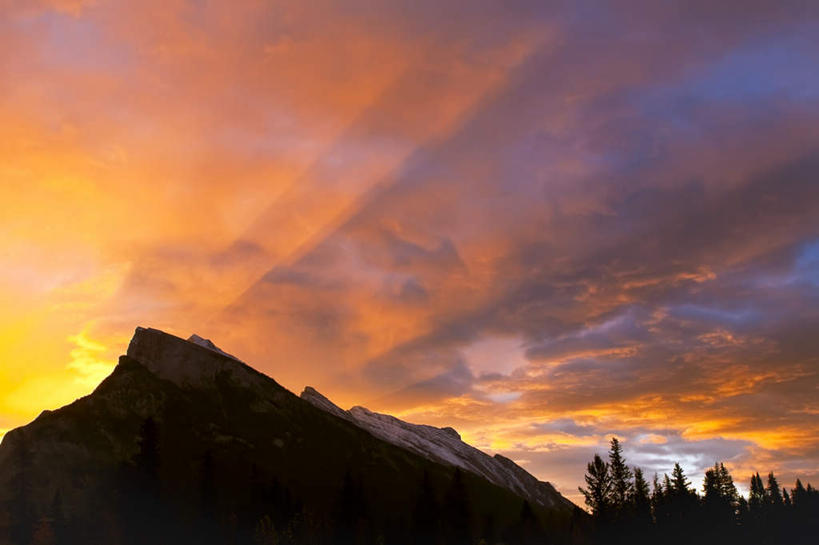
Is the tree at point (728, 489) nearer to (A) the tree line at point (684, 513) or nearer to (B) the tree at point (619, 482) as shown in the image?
(A) the tree line at point (684, 513)

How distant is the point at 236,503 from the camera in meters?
143

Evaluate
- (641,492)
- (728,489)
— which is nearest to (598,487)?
(641,492)

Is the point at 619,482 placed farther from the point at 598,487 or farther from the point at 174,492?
the point at 174,492

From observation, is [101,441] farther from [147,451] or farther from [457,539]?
[457,539]

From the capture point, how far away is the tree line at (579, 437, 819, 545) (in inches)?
3106

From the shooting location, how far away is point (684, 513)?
4973 inches

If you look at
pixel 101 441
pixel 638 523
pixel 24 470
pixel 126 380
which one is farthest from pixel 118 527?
pixel 126 380

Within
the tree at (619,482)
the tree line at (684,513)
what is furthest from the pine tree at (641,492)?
the tree at (619,482)

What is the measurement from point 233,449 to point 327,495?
2973 centimetres

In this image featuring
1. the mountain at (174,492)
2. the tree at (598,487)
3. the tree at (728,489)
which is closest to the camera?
the tree at (598,487)

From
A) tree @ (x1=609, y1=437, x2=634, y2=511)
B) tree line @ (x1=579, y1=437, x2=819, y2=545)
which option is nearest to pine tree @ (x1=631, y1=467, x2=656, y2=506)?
tree line @ (x1=579, y1=437, x2=819, y2=545)

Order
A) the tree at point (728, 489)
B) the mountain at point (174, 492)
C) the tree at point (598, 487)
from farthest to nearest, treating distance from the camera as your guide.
Answer: the tree at point (728, 489)
the mountain at point (174, 492)
the tree at point (598, 487)

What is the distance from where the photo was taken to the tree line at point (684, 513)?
259 ft

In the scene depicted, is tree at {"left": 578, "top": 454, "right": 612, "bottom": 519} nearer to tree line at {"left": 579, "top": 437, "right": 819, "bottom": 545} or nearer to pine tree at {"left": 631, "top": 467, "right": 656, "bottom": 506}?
tree line at {"left": 579, "top": 437, "right": 819, "bottom": 545}
